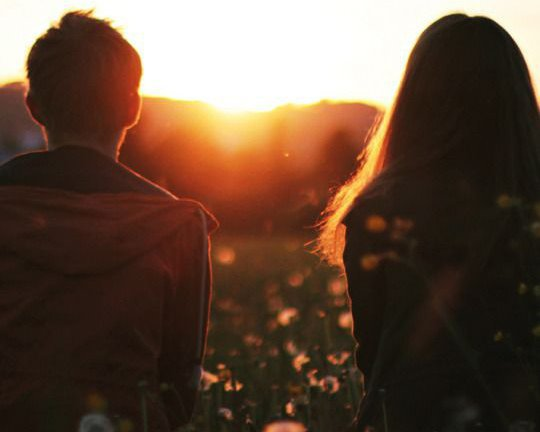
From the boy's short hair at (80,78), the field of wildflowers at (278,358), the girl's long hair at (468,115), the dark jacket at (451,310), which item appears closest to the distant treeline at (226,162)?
the field of wildflowers at (278,358)

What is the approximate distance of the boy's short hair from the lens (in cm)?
342

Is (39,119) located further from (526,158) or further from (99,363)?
(526,158)

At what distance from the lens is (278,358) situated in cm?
572

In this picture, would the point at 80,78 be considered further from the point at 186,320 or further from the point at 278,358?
the point at 278,358

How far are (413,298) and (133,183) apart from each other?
904 millimetres

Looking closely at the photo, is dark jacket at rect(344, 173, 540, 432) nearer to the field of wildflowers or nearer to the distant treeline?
the field of wildflowers

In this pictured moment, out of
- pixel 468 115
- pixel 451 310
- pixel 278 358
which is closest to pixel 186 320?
pixel 451 310

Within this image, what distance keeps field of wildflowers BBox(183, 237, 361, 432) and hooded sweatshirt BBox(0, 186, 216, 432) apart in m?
0.26

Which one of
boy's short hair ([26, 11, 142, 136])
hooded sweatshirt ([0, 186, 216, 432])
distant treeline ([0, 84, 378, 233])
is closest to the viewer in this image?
hooded sweatshirt ([0, 186, 216, 432])

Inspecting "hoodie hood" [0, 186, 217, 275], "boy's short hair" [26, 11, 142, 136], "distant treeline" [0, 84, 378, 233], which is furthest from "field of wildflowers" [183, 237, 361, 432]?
"distant treeline" [0, 84, 378, 233]

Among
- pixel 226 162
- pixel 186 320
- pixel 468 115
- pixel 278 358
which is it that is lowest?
pixel 226 162

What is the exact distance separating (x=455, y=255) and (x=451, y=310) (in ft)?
0.52

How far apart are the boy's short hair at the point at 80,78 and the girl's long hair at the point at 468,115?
79cm

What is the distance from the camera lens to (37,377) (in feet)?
10.3
